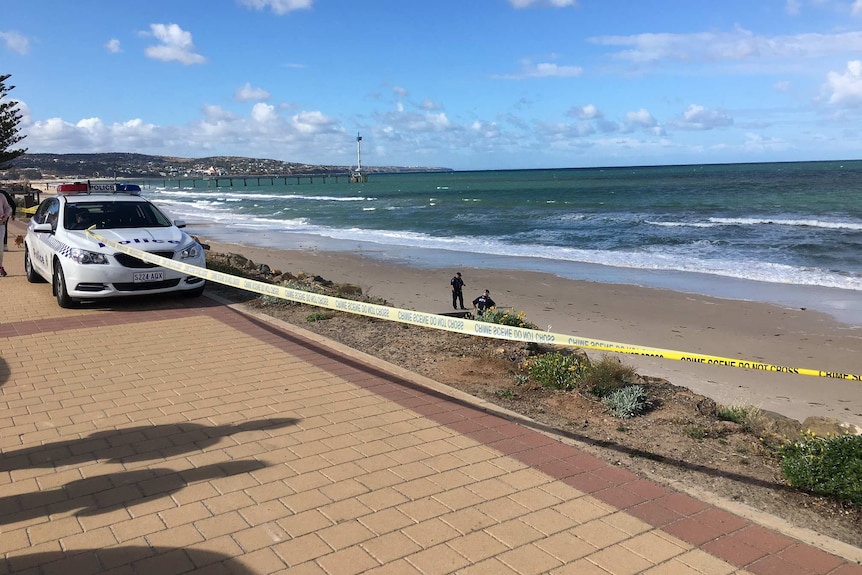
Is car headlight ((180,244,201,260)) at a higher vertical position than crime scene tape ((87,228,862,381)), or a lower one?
higher

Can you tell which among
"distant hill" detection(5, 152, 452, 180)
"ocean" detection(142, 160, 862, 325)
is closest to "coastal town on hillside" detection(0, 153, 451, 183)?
"distant hill" detection(5, 152, 452, 180)

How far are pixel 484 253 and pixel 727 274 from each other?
336 inches

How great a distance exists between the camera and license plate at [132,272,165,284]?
28.5 ft

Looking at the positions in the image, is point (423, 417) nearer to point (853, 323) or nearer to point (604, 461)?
point (604, 461)

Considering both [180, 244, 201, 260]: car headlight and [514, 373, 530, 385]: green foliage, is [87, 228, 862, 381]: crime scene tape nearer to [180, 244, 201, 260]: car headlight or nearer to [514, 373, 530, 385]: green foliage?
[180, 244, 201, 260]: car headlight

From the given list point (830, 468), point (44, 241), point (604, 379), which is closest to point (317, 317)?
point (604, 379)

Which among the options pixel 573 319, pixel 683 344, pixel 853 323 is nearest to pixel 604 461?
pixel 683 344

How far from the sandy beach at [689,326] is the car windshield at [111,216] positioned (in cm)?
525

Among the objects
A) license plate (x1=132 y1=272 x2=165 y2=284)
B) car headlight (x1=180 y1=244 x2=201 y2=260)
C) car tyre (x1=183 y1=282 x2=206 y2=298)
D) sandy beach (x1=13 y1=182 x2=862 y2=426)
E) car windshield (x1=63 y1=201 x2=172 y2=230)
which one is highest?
car windshield (x1=63 y1=201 x2=172 y2=230)

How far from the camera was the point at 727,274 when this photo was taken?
18297 millimetres

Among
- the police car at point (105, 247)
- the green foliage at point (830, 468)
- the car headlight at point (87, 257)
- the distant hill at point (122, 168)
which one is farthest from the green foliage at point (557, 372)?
the distant hill at point (122, 168)

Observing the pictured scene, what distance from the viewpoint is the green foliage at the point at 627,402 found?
5185 millimetres

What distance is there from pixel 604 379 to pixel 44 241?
8.38 m

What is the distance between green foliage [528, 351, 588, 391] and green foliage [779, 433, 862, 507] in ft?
6.56
